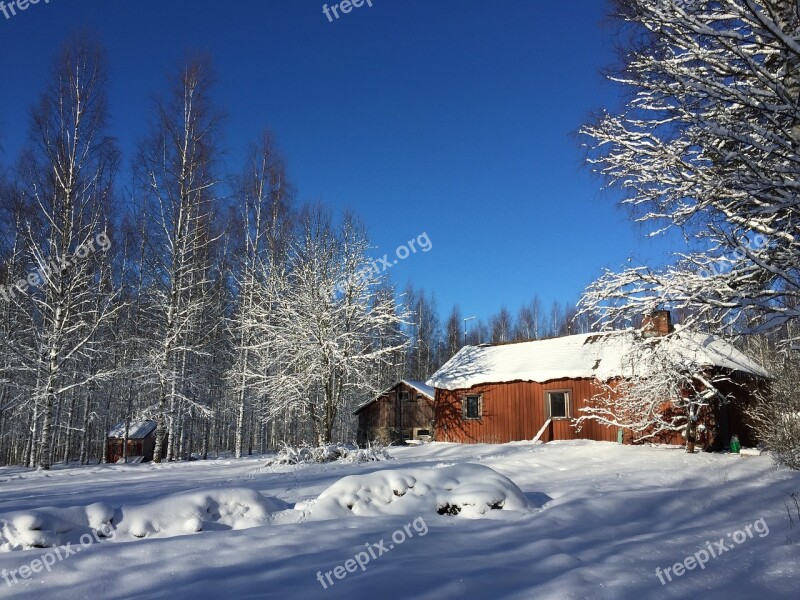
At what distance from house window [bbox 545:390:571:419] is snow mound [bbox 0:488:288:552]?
17115mm

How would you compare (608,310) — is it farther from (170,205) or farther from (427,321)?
(427,321)

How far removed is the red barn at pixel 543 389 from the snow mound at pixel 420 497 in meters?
Answer: 12.4

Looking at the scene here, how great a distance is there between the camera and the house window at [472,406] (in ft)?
83.5

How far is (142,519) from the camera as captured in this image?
22.3 ft

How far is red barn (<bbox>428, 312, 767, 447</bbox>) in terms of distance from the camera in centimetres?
2066

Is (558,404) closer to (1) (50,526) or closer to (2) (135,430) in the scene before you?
(1) (50,526)

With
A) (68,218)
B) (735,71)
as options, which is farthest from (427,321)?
(735,71)

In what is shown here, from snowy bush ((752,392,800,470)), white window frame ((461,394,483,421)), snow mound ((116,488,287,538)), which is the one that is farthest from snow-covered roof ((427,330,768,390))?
snow mound ((116,488,287,538))

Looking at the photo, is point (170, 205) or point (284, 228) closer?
point (170, 205)

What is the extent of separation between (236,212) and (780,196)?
26266 mm

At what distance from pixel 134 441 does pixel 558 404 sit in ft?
76.3

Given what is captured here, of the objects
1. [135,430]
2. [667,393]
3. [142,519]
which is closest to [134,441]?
[135,430]

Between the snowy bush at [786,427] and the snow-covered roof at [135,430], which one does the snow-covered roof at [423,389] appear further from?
the snowy bush at [786,427]

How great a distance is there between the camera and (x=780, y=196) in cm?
588
